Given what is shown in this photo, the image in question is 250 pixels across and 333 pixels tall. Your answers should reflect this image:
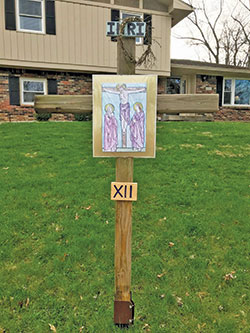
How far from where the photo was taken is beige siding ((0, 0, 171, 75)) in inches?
472

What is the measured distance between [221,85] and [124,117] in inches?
658

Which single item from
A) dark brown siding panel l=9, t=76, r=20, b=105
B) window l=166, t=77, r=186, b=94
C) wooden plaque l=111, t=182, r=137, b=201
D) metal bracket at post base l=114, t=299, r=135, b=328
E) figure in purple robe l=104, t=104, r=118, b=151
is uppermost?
window l=166, t=77, r=186, b=94

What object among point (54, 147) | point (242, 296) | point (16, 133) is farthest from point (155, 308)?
point (16, 133)

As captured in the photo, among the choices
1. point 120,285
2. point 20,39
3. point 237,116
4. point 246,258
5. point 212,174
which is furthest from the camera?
point 237,116

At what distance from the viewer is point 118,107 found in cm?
251

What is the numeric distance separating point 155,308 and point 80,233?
Result: 155 centimetres

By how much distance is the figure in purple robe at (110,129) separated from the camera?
8.25 feet

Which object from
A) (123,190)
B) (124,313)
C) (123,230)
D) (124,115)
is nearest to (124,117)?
(124,115)

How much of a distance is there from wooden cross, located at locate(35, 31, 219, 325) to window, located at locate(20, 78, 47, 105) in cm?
1115

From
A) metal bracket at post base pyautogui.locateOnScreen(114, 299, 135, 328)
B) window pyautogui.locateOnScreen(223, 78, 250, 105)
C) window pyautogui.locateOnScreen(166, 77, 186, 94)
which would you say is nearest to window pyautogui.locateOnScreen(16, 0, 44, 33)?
window pyautogui.locateOnScreen(166, 77, 186, 94)

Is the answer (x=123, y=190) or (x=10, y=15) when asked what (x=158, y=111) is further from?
(x=10, y=15)

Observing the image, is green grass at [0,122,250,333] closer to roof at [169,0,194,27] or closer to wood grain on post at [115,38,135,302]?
wood grain on post at [115,38,135,302]

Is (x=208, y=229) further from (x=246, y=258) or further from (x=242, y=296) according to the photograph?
(x=242, y=296)

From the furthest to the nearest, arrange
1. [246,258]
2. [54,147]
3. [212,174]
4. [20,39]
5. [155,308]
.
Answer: [20,39]
[54,147]
[212,174]
[246,258]
[155,308]
